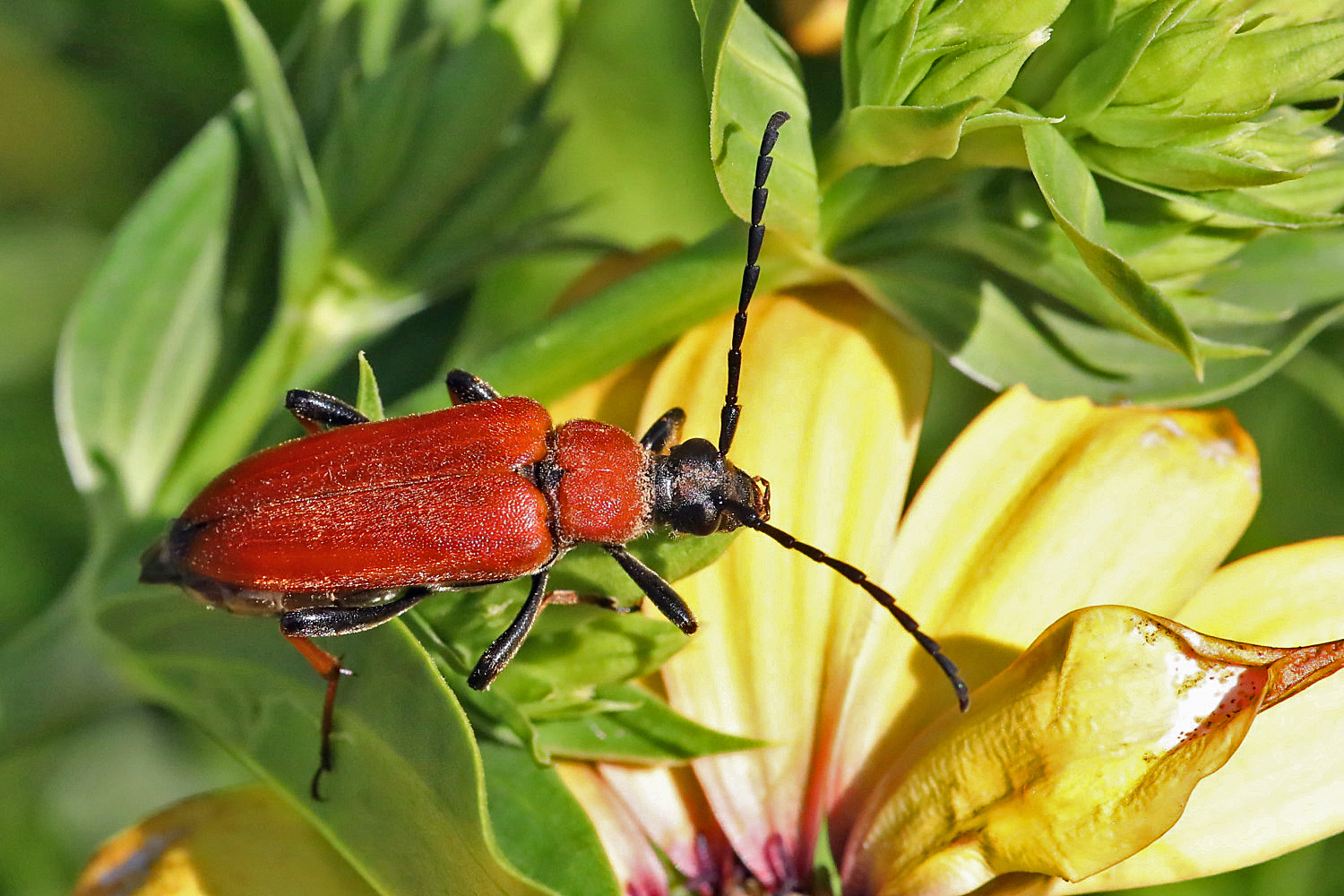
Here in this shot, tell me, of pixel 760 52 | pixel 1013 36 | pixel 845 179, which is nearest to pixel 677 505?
pixel 845 179

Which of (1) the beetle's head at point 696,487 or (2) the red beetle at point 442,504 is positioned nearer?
(2) the red beetle at point 442,504

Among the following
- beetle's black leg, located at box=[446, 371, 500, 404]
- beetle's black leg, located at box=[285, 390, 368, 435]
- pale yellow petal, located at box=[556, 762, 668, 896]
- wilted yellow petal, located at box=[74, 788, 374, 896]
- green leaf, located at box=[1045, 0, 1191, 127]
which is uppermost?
green leaf, located at box=[1045, 0, 1191, 127]

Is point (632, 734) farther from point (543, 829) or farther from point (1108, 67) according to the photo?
point (1108, 67)

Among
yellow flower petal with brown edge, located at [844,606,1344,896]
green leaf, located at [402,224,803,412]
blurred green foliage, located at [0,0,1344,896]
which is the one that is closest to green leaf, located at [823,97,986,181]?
blurred green foliage, located at [0,0,1344,896]

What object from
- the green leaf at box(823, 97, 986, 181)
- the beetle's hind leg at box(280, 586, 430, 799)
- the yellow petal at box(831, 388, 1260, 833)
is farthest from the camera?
the yellow petal at box(831, 388, 1260, 833)

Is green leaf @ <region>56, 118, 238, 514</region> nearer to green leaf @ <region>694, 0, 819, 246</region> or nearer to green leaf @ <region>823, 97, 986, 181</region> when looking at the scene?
green leaf @ <region>694, 0, 819, 246</region>

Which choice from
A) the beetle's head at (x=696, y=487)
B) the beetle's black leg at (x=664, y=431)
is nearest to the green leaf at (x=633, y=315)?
the beetle's black leg at (x=664, y=431)

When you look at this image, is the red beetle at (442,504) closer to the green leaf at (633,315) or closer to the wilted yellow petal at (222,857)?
the green leaf at (633,315)
